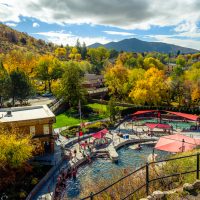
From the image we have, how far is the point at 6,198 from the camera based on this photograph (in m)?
21.8

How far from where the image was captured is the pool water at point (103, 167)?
25656 millimetres

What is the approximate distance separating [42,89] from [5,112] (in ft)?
132

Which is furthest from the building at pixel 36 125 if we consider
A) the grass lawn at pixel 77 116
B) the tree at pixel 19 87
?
the tree at pixel 19 87

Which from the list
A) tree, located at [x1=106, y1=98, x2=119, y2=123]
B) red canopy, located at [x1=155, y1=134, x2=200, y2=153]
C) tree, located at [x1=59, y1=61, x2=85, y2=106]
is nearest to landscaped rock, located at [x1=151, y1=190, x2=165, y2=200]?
red canopy, located at [x1=155, y1=134, x2=200, y2=153]

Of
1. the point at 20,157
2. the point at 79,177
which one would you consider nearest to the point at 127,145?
the point at 79,177

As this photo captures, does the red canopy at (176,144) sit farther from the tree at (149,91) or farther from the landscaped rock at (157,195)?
the tree at (149,91)

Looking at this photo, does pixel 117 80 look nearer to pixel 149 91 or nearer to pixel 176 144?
pixel 149 91

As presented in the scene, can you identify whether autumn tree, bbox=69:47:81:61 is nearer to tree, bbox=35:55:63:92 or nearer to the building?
tree, bbox=35:55:63:92

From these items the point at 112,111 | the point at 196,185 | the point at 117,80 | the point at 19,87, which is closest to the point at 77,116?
the point at 112,111

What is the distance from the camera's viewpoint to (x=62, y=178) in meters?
27.0

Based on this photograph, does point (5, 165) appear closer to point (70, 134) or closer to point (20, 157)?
point (20, 157)

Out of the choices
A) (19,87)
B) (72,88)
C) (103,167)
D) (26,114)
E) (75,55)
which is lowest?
(103,167)

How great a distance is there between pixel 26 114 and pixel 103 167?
12.5 m

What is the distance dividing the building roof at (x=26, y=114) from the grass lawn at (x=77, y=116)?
892 centimetres
